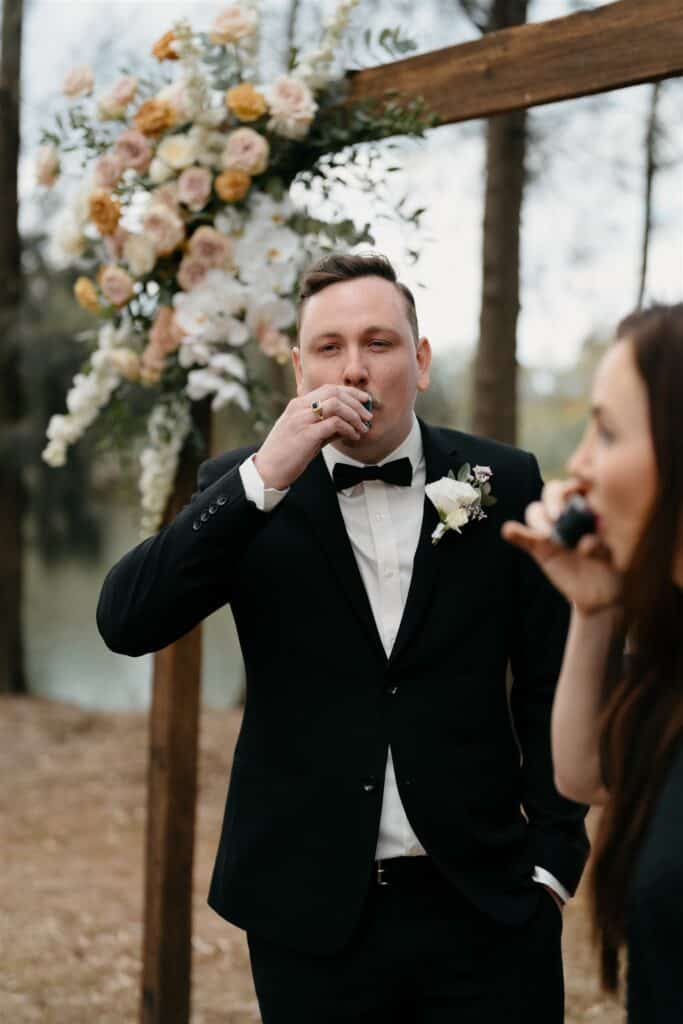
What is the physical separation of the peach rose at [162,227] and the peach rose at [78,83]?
43 cm

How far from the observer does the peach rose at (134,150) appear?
3.23 metres

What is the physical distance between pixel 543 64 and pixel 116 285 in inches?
50.9

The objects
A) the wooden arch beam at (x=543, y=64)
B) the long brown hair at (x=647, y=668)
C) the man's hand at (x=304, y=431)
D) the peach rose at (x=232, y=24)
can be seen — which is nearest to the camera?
the long brown hair at (x=647, y=668)

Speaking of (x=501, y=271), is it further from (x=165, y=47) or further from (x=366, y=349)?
(x=366, y=349)

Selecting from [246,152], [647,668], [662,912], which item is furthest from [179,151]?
[662,912]

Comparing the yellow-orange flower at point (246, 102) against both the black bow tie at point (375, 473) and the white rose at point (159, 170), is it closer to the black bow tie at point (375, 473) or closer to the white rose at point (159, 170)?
the white rose at point (159, 170)

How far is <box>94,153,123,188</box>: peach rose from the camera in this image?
3.25 metres

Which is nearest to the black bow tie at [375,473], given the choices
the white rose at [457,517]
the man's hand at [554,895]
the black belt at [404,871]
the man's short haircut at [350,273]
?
the white rose at [457,517]

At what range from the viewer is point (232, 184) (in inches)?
125

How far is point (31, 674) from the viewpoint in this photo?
12000 mm

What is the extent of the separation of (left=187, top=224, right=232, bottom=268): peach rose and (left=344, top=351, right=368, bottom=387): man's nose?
3.79 ft

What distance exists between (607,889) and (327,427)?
884 mm

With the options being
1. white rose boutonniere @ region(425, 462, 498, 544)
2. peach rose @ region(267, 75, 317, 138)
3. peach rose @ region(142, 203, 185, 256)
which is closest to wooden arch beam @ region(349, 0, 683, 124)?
peach rose @ region(267, 75, 317, 138)

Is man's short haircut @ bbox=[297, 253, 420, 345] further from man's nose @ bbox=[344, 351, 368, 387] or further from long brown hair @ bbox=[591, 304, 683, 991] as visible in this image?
long brown hair @ bbox=[591, 304, 683, 991]
